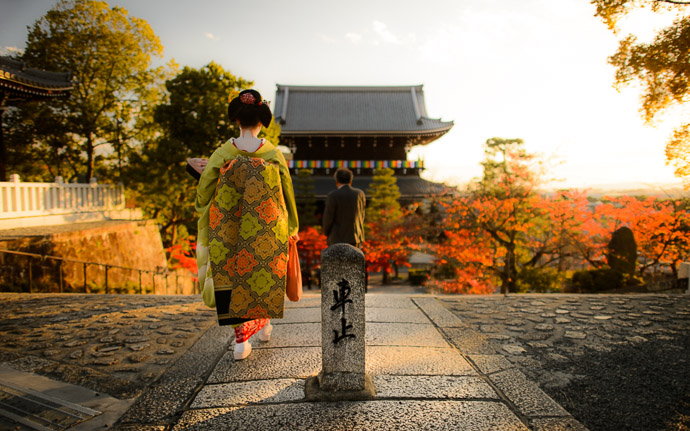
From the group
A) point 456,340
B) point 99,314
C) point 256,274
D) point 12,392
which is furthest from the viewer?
point 99,314

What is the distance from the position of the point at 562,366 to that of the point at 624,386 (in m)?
0.44

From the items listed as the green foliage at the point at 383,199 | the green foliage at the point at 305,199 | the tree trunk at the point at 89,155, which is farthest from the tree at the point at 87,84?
the green foliage at the point at 383,199

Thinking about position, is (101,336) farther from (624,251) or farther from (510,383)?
(624,251)

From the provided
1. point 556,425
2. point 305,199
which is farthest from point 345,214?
point 305,199

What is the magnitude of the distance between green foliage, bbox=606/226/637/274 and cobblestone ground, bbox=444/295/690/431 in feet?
15.5

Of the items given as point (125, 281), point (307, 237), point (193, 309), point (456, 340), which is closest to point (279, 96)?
point (307, 237)

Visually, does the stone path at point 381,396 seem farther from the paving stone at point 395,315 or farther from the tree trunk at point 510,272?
the tree trunk at point 510,272

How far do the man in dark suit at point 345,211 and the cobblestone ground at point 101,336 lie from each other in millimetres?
1987

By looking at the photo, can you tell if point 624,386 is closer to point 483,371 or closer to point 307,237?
point 483,371

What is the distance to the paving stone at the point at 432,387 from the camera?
8.32ft

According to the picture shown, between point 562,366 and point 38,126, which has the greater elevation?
point 38,126

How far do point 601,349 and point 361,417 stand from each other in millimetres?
2691

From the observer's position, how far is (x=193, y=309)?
505 centimetres

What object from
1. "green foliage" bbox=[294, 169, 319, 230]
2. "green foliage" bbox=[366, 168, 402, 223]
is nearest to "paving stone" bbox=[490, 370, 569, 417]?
"green foliage" bbox=[366, 168, 402, 223]
